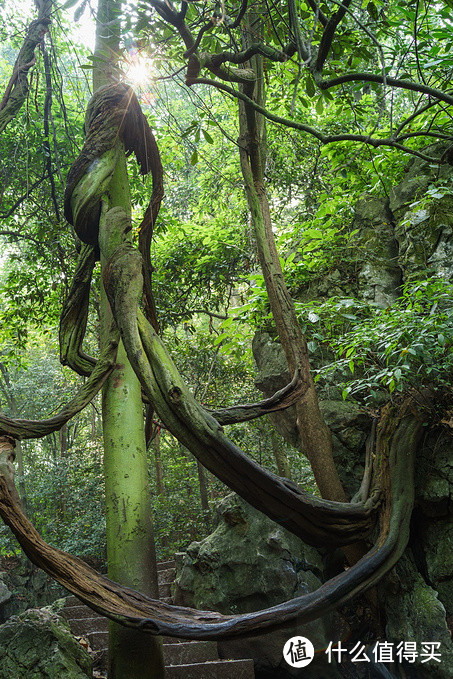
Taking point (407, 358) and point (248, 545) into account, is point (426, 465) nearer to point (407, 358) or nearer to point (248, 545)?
point (407, 358)

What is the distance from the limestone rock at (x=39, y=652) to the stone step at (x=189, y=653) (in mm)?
939

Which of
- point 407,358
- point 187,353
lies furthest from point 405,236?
point 187,353

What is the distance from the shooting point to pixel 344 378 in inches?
132

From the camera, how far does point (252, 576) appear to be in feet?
10.4

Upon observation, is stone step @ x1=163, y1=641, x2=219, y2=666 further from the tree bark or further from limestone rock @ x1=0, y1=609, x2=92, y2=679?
the tree bark

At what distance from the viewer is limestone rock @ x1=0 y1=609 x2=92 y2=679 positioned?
196cm

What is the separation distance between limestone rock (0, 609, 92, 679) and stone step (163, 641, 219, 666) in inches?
37.0

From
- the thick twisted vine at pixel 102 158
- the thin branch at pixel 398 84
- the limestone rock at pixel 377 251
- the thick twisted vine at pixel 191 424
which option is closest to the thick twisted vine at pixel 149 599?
the thick twisted vine at pixel 191 424

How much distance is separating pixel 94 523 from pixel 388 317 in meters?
5.67

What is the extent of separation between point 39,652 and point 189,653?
123cm

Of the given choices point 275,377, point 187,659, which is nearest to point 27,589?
point 187,659

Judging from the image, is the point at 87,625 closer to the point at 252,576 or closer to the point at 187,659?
the point at 187,659

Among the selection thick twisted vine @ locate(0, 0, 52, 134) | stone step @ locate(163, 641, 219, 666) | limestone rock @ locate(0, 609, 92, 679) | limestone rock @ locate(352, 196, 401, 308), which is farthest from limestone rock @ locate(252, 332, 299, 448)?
thick twisted vine @ locate(0, 0, 52, 134)

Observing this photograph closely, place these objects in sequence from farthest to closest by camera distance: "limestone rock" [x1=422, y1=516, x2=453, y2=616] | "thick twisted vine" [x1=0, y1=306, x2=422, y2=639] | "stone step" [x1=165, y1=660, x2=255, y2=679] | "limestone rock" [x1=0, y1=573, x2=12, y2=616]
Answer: "limestone rock" [x1=0, y1=573, x2=12, y2=616]
"stone step" [x1=165, y1=660, x2=255, y2=679]
"limestone rock" [x1=422, y1=516, x2=453, y2=616]
"thick twisted vine" [x1=0, y1=306, x2=422, y2=639]
